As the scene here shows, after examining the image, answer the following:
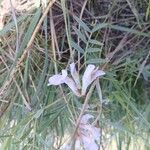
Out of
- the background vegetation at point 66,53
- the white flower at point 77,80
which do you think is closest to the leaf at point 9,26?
the background vegetation at point 66,53

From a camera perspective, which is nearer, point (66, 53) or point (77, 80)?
point (77, 80)

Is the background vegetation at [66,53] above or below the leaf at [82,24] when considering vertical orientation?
below

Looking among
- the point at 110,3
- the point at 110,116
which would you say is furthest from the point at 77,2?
the point at 110,116

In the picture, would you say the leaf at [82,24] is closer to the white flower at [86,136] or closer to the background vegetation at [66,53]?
the background vegetation at [66,53]

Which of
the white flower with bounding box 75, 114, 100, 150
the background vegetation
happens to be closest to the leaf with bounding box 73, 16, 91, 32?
the background vegetation

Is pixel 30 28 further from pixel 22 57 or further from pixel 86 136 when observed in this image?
pixel 86 136

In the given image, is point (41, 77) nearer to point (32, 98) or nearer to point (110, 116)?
point (32, 98)

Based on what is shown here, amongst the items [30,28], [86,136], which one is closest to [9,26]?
[30,28]

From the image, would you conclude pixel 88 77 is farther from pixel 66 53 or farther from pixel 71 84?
pixel 66 53

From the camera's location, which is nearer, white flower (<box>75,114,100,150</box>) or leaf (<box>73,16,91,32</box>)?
white flower (<box>75,114,100,150</box>)

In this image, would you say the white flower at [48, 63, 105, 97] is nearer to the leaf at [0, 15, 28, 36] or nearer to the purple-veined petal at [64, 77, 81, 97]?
the purple-veined petal at [64, 77, 81, 97]

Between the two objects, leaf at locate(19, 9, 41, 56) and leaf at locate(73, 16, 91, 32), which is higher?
leaf at locate(19, 9, 41, 56)
